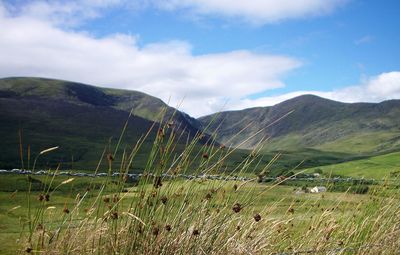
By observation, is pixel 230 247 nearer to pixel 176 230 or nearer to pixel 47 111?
pixel 176 230

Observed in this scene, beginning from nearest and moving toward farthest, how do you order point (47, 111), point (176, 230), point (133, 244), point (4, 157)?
1. point (133, 244)
2. point (176, 230)
3. point (4, 157)
4. point (47, 111)

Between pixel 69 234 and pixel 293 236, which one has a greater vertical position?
pixel 69 234

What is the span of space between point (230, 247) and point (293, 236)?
1729 mm

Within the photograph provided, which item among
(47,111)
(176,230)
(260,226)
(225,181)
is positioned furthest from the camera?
(47,111)

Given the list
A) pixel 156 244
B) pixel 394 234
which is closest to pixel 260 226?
pixel 156 244

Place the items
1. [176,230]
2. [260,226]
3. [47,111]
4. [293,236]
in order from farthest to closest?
[47,111] → [293,236] → [260,226] → [176,230]

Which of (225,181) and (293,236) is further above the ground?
(225,181)

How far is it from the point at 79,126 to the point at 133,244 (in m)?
186

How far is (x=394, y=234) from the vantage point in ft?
20.3

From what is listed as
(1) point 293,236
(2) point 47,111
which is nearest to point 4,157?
(2) point 47,111

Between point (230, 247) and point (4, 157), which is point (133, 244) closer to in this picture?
point (230, 247)

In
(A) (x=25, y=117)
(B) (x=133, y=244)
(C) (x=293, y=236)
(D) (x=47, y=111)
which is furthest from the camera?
(D) (x=47, y=111)

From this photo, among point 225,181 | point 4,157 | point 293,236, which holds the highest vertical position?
point 225,181

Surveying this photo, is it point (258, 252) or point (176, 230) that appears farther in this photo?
point (258, 252)
